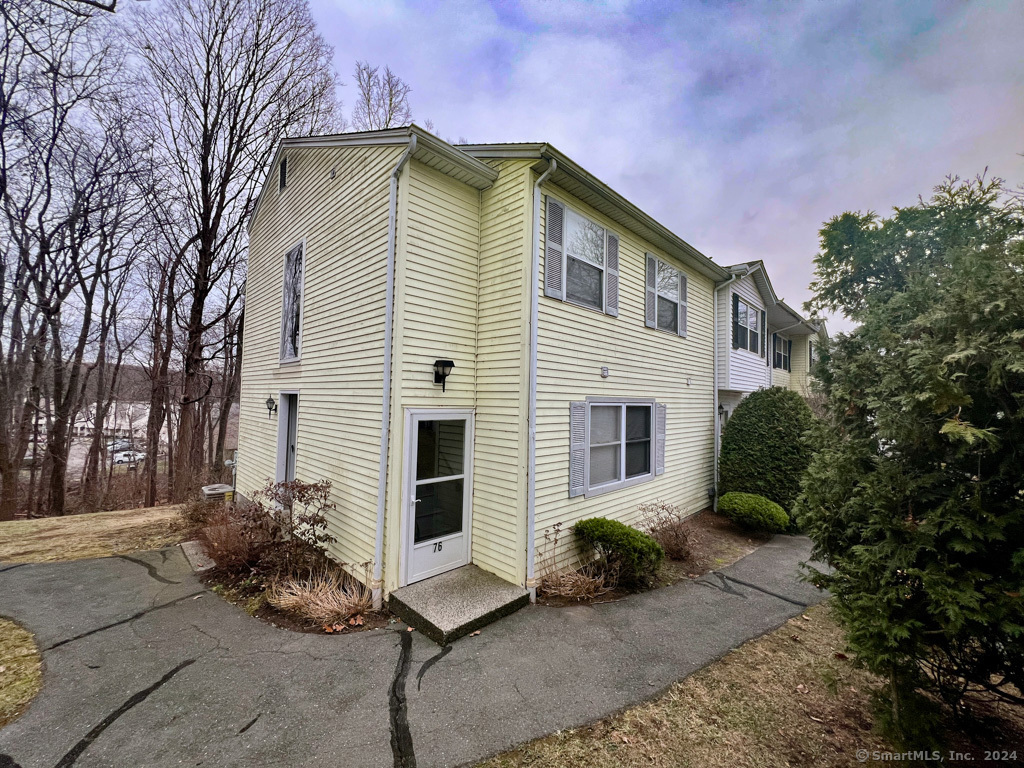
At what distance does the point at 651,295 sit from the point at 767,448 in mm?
4373

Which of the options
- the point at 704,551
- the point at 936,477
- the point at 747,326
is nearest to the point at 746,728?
the point at 936,477

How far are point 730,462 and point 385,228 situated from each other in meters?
8.64

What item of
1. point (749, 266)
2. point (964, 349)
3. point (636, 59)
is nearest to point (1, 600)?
point (964, 349)

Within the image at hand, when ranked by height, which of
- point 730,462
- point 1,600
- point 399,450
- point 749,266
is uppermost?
point 749,266

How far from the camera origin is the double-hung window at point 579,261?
566 centimetres

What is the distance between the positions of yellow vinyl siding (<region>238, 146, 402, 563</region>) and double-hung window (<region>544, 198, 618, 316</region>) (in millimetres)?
2301

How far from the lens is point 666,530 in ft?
22.2

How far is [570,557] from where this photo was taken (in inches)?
227

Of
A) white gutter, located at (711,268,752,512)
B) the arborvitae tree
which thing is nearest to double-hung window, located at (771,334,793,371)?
white gutter, located at (711,268,752,512)

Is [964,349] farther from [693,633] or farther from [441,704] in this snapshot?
[441,704]

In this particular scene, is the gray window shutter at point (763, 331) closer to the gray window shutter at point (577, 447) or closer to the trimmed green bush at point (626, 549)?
the gray window shutter at point (577, 447)

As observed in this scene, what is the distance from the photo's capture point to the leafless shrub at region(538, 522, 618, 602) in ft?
17.2

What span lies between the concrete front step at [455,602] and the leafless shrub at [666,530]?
2.80 meters

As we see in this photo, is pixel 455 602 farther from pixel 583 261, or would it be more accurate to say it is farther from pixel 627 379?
pixel 583 261
